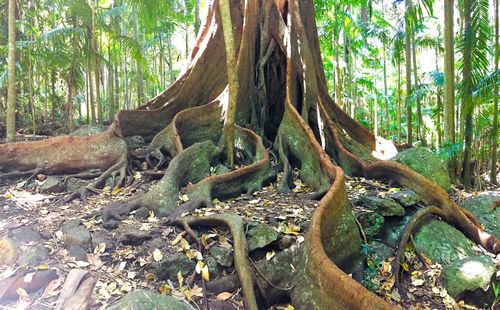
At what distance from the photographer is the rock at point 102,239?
4203 mm

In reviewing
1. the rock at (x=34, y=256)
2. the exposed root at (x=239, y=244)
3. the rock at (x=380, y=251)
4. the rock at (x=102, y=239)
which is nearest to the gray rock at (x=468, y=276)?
the rock at (x=380, y=251)

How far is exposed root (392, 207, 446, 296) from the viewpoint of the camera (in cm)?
453

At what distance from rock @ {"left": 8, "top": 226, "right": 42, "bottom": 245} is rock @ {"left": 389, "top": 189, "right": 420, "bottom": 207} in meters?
4.26

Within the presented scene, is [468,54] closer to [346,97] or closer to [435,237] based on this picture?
[435,237]

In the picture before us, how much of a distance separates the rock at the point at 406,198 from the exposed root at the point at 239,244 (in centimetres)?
231

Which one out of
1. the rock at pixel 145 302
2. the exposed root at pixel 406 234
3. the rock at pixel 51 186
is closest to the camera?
the rock at pixel 145 302

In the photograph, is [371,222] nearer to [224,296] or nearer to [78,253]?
[224,296]

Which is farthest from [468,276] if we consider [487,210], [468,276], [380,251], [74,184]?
[74,184]

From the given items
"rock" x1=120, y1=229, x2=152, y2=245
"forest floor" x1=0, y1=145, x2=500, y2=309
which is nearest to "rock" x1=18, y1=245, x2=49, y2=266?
"forest floor" x1=0, y1=145, x2=500, y2=309

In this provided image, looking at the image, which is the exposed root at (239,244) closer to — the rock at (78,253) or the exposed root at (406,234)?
the rock at (78,253)

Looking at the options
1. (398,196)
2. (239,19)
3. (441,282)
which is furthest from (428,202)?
(239,19)

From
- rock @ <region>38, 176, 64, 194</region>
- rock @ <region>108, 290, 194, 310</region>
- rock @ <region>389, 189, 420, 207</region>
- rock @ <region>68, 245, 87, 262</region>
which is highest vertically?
rock @ <region>38, 176, 64, 194</region>

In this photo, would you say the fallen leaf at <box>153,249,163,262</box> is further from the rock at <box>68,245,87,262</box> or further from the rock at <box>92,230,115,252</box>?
the rock at <box>68,245,87,262</box>

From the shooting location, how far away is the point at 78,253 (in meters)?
4.02
